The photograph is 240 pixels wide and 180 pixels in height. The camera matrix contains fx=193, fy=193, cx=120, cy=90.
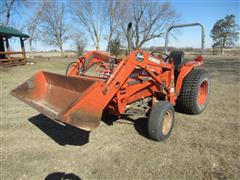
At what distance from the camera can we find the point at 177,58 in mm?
4418

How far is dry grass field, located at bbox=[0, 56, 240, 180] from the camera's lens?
2.62 meters

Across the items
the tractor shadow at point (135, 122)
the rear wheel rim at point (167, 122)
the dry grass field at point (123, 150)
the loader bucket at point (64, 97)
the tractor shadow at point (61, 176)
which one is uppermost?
the loader bucket at point (64, 97)

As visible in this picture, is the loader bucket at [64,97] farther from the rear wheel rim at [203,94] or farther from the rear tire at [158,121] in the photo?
the rear wheel rim at [203,94]

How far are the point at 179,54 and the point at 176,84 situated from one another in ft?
2.43

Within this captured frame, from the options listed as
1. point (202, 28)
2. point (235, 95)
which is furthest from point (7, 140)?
point (235, 95)

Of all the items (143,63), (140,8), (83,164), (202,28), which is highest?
(140,8)

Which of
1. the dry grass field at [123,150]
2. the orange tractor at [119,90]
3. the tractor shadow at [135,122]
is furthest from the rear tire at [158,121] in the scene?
the tractor shadow at [135,122]

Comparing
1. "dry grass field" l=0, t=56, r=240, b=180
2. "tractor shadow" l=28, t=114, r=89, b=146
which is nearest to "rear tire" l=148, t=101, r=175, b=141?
"dry grass field" l=0, t=56, r=240, b=180

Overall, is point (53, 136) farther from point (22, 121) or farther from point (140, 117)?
point (140, 117)

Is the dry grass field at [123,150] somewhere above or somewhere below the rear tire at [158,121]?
below

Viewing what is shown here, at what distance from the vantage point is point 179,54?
14.5 ft

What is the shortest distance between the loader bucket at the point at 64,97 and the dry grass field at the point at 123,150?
28.0 inches

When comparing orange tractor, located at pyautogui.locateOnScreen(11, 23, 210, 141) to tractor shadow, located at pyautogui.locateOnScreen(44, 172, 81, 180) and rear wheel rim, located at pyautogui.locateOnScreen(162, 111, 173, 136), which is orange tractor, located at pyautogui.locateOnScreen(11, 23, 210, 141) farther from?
tractor shadow, located at pyautogui.locateOnScreen(44, 172, 81, 180)

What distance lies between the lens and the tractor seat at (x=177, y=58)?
4.28 m
